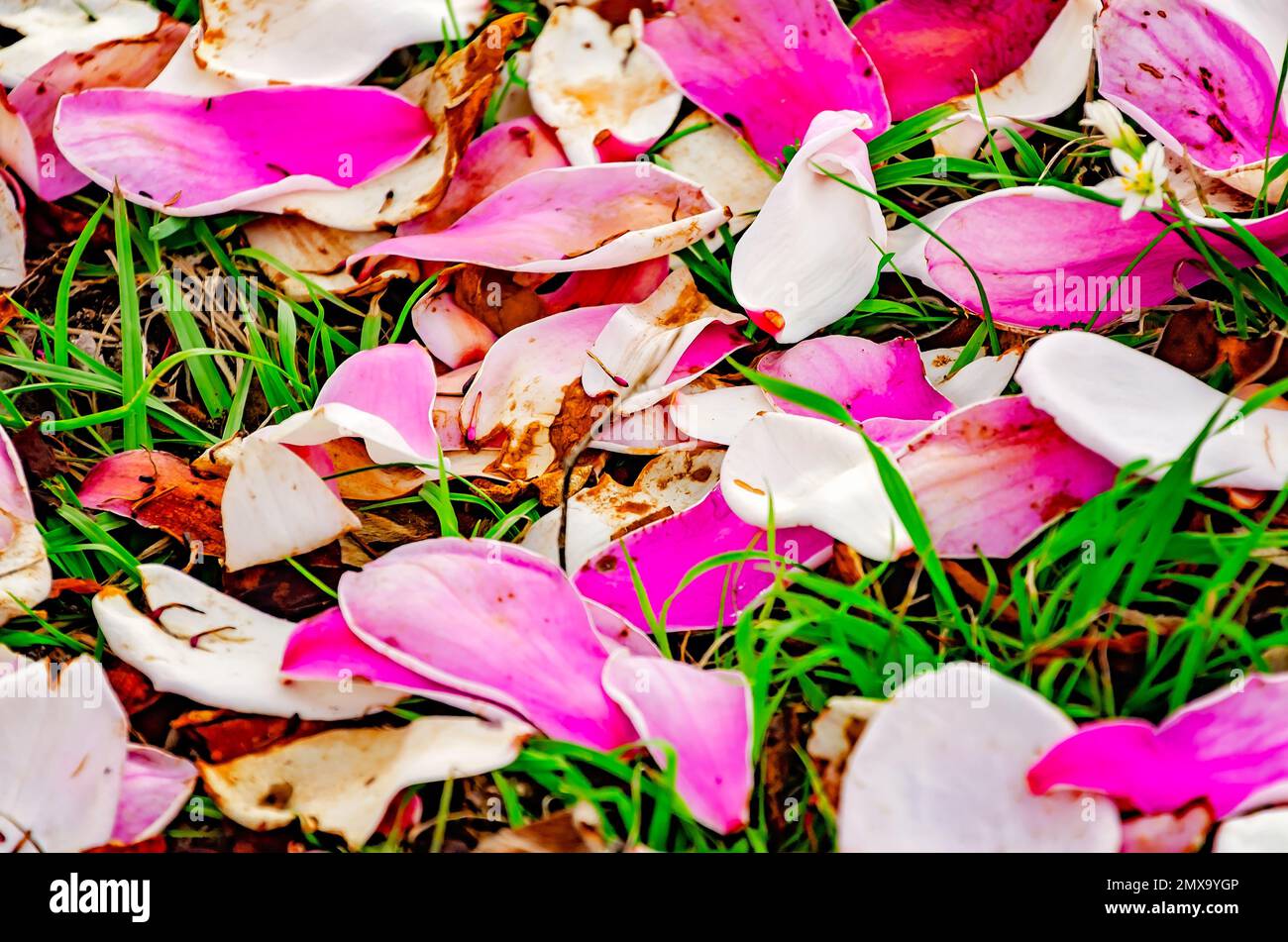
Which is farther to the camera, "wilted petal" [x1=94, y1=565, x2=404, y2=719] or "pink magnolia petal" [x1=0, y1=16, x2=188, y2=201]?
"pink magnolia petal" [x1=0, y1=16, x2=188, y2=201]

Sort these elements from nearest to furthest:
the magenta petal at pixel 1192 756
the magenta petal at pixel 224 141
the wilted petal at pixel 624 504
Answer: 1. the magenta petal at pixel 1192 756
2. the wilted petal at pixel 624 504
3. the magenta petal at pixel 224 141

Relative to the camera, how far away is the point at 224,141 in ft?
3.53

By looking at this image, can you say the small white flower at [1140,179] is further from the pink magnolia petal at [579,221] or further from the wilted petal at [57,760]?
the wilted petal at [57,760]

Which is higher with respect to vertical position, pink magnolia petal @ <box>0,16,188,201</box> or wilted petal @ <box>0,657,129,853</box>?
pink magnolia petal @ <box>0,16,188,201</box>

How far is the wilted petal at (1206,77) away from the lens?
99cm

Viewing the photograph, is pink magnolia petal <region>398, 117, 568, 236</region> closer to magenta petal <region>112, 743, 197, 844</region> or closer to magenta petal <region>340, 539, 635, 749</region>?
magenta petal <region>340, 539, 635, 749</region>

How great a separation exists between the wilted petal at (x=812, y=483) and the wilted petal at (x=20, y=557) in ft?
1.79

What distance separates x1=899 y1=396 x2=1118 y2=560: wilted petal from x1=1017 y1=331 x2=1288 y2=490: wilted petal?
0.09ft

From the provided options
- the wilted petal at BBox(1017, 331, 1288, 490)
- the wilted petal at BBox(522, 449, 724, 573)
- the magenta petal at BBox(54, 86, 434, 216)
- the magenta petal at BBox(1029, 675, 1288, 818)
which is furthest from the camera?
the magenta petal at BBox(54, 86, 434, 216)

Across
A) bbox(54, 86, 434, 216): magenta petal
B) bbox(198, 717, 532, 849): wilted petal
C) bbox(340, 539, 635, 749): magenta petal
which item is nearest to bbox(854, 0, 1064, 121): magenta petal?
bbox(54, 86, 434, 216): magenta petal

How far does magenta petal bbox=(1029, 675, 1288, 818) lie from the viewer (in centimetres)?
72

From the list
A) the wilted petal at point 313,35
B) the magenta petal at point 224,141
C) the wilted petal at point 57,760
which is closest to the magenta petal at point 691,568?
the wilted petal at point 57,760
